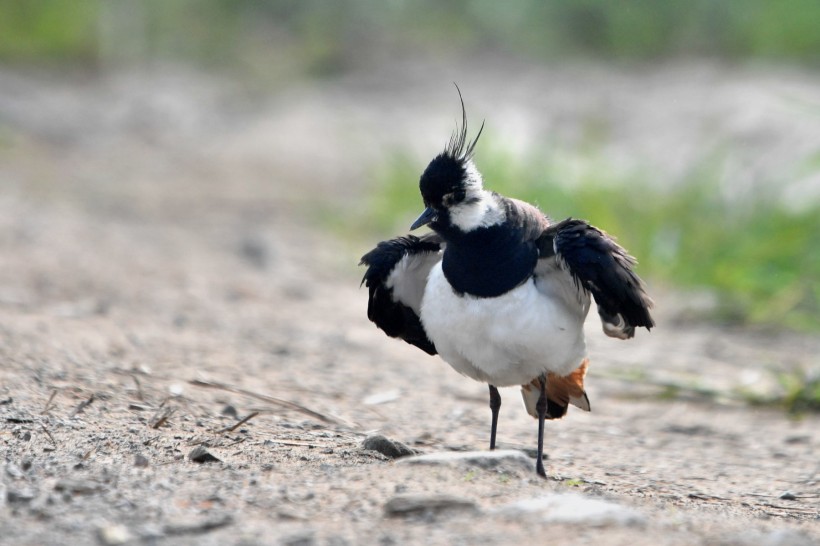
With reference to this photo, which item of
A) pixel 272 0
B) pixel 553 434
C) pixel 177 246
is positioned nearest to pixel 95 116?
pixel 272 0


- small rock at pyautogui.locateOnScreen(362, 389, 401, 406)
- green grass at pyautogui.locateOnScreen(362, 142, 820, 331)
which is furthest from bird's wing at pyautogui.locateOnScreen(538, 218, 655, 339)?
green grass at pyautogui.locateOnScreen(362, 142, 820, 331)

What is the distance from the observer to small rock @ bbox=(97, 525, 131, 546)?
272 centimetres

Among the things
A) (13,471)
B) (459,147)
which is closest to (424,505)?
(13,471)

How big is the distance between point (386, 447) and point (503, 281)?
0.66 metres

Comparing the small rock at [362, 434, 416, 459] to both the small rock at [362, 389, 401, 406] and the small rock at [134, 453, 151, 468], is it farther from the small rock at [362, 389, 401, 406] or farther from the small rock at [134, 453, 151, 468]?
the small rock at [362, 389, 401, 406]

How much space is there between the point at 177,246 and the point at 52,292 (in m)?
2.21

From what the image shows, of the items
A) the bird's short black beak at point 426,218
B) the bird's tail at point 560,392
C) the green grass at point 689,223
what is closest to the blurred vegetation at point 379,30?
the green grass at point 689,223

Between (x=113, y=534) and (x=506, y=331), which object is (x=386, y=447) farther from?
(x=113, y=534)

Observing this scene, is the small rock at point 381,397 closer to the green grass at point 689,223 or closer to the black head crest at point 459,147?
the black head crest at point 459,147

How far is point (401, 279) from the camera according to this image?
4207 mm

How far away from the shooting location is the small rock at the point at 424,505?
9.75 ft

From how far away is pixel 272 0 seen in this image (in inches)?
809

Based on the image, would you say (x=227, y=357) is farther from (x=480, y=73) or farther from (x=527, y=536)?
(x=480, y=73)

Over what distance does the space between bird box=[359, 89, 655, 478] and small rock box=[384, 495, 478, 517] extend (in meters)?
0.89
